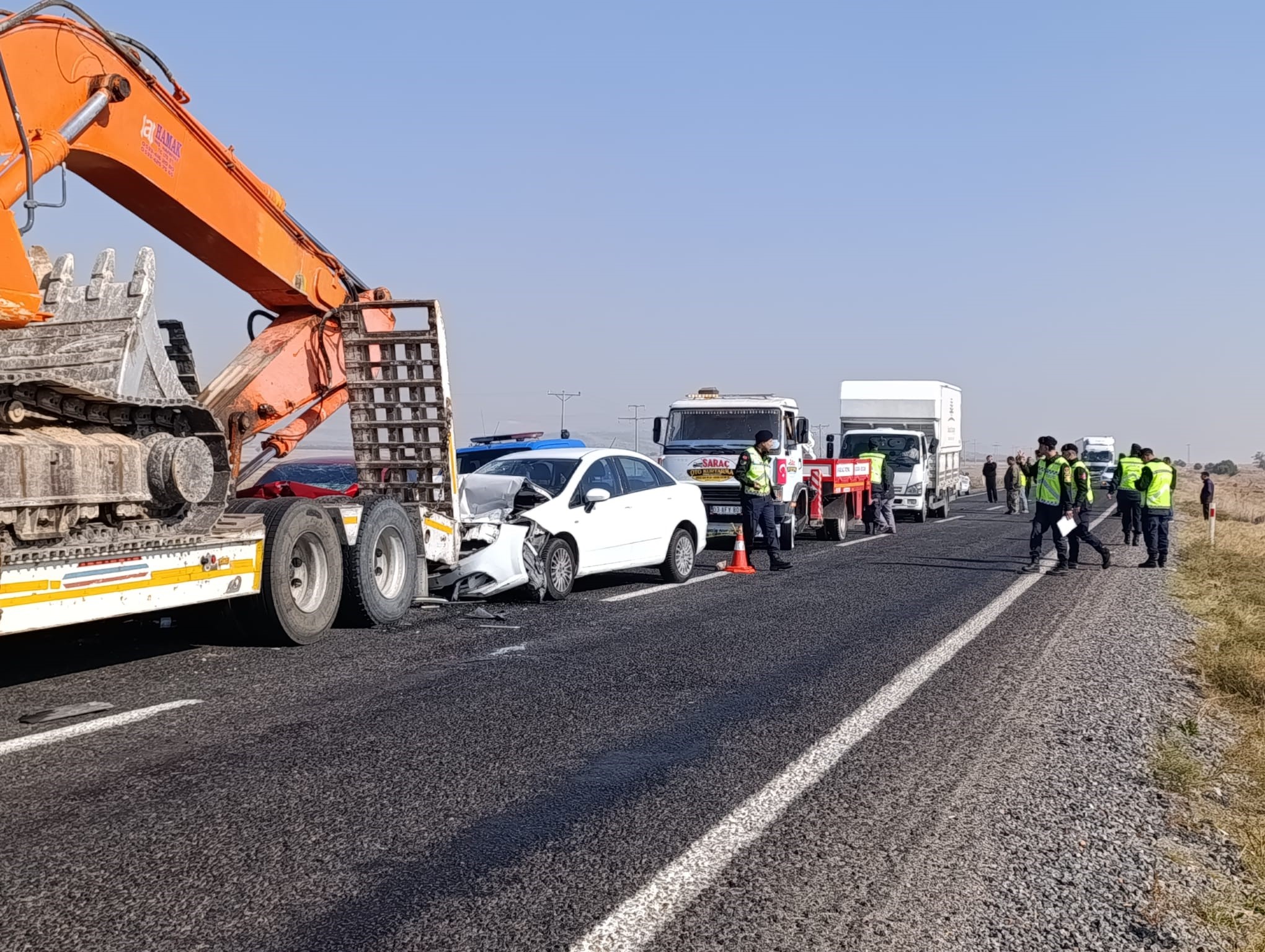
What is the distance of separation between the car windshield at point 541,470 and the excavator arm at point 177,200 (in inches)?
86.8

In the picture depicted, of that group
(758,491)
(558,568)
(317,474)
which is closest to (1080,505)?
(758,491)

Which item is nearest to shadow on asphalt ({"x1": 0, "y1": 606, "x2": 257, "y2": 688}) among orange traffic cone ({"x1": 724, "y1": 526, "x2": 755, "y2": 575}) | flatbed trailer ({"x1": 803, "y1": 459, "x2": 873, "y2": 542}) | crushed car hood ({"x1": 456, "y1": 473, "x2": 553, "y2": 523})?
crushed car hood ({"x1": 456, "y1": 473, "x2": 553, "y2": 523})

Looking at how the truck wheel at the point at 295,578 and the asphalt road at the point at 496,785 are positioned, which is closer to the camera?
the asphalt road at the point at 496,785

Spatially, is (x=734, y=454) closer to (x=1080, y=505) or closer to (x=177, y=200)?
(x=1080, y=505)

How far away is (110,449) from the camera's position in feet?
25.9

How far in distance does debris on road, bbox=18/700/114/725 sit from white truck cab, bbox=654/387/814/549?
1349 cm

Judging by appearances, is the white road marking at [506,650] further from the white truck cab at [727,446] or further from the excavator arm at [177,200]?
the white truck cab at [727,446]

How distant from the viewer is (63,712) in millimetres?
6871

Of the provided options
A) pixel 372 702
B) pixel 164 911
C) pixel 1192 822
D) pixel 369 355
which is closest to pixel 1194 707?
pixel 1192 822

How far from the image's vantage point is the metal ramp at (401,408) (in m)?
11.7

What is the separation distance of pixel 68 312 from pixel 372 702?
3.80 meters

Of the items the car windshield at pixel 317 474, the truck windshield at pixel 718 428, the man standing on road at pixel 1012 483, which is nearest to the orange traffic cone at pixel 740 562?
the truck windshield at pixel 718 428

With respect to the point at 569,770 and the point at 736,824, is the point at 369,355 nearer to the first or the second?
the point at 569,770

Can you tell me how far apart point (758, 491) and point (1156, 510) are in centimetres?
603
